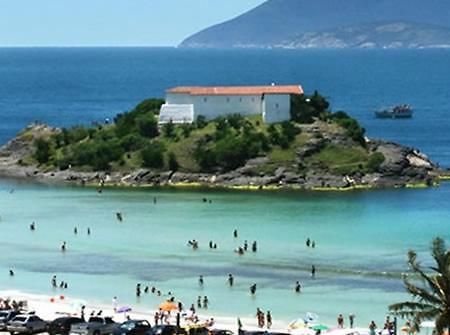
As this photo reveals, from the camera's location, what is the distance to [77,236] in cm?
8794

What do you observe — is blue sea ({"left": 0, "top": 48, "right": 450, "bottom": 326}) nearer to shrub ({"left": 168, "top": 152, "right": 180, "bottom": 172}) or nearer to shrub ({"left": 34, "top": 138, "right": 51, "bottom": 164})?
shrub ({"left": 168, "top": 152, "right": 180, "bottom": 172})

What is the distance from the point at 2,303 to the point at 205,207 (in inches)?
1326

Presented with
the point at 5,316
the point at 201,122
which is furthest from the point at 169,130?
the point at 5,316

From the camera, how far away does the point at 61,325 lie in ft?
193

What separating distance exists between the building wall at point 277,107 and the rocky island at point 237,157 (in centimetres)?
67

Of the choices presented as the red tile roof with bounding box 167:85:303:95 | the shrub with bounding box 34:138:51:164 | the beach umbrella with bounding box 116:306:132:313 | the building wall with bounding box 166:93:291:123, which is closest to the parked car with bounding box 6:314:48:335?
the beach umbrella with bounding box 116:306:132:313

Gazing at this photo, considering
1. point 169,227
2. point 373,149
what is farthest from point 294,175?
point 169,227

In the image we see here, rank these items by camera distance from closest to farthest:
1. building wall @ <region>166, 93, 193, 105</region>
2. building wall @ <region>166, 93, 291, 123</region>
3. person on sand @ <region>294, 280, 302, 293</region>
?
person on sand @ <region>294, 280, 302, 293</region> → building wall @ <region>166, 93, 291, 123</region> → building wall @ <region>166, 93, 193, 105</region>

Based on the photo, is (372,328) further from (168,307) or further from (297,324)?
(168,307)

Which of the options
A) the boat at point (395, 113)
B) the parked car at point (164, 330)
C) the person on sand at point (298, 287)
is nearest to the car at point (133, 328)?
the parked car at point (164, 330)

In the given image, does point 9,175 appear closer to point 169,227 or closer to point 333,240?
point 169,227

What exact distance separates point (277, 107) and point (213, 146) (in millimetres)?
7151

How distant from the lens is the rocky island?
365 feet

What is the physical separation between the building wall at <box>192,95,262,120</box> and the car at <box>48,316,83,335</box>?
203 feet
